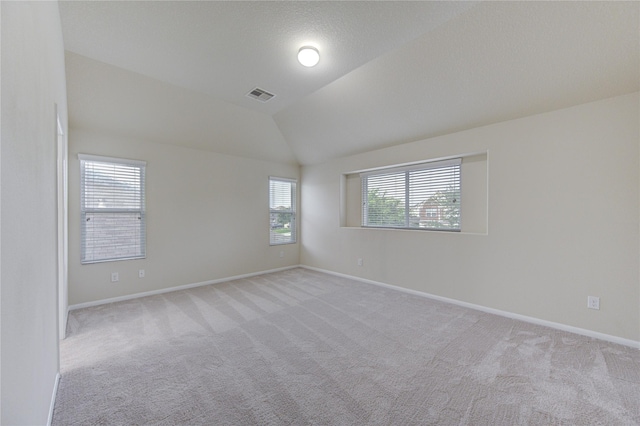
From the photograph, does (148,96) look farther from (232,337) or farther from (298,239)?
(298,239)

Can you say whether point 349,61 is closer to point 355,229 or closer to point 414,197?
point 414,197

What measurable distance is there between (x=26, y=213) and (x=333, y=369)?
2.06 metres

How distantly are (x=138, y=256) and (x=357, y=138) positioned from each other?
3813mm

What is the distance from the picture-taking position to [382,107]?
3520 mm

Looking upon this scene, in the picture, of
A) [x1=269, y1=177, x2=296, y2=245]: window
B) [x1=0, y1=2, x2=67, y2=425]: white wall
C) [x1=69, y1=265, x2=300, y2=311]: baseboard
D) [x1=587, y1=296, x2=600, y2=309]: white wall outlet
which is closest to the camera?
[x1=0, y1=2, x2=67, y2=425]: white wall

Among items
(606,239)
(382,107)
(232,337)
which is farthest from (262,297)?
(606,239)

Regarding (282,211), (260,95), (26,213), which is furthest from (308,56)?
(282,211)

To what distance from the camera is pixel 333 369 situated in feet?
6.77

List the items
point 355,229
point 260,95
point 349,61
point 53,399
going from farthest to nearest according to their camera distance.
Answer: point 355,229 → point 260,95 → point 349,61 → point 53,399

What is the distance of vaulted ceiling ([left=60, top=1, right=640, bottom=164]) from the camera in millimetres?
2102

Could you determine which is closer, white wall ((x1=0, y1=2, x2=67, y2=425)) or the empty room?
white wall ((x1=0, y1=2, x2=67, y2=425))

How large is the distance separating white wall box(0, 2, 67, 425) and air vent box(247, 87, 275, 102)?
2030 mm

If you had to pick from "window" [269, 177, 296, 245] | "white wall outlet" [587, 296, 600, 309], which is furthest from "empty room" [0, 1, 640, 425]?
"window" [269, 177, 296, 245]

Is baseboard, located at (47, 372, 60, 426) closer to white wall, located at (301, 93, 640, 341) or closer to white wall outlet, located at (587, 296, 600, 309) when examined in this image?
white wall, located at (301, 93, 640, 341)
